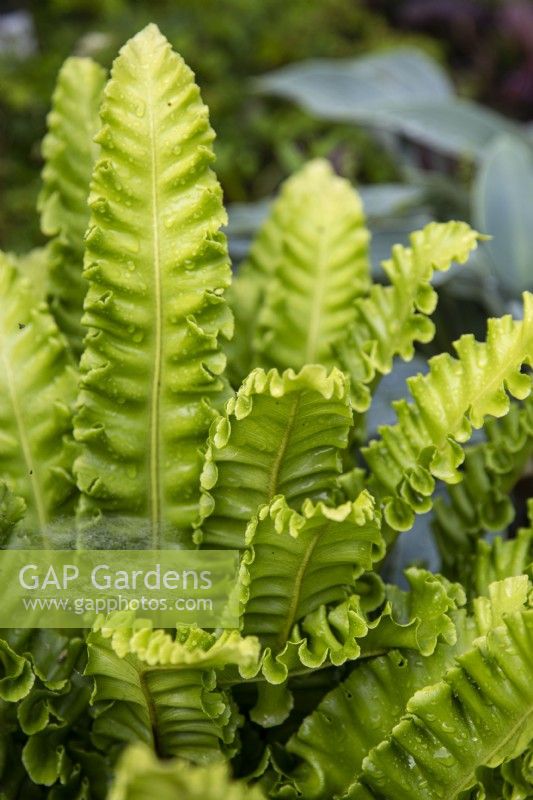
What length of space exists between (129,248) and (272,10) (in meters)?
1.91

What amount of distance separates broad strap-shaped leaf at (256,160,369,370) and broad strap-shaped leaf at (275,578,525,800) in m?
0.37

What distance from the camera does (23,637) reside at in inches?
36.7

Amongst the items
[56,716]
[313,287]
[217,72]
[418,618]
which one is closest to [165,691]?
[56,716]

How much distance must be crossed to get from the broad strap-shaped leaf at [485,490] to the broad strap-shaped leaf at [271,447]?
0.65 ft

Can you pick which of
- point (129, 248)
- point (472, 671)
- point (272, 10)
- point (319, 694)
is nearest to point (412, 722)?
point (472, 671)

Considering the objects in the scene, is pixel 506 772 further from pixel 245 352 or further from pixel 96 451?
pixel 245 352

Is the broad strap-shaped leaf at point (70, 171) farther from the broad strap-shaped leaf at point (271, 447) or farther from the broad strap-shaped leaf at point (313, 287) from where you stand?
the broad strap-shaped leaf at point (271, 447)

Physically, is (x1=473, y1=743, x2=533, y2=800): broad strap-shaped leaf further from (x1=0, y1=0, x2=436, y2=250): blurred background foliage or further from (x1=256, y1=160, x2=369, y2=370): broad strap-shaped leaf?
(x1=0, y1=0, x2=436, y2=250): blurred background foliage

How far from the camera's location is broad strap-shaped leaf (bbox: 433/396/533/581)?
3.28ft

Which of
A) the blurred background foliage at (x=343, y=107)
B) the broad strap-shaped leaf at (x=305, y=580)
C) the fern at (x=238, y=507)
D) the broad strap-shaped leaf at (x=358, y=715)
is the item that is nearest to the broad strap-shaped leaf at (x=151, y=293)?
the fern at (x=238, y=507)

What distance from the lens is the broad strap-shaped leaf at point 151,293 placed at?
842 mm

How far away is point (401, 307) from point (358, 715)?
1.32ft

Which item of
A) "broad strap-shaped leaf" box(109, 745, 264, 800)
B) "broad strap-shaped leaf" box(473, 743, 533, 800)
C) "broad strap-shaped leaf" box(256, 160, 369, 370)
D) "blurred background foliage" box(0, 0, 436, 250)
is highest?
"broad strap-shaped leaf" box(109, 745, 264, 800)

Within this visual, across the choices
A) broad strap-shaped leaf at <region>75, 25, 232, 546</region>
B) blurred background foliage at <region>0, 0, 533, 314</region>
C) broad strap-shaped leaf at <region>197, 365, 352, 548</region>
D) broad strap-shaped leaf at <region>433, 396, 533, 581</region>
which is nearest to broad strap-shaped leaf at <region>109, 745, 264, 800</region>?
broad strap-shaped leaf at <region>197, 365, 352, 548</region>
